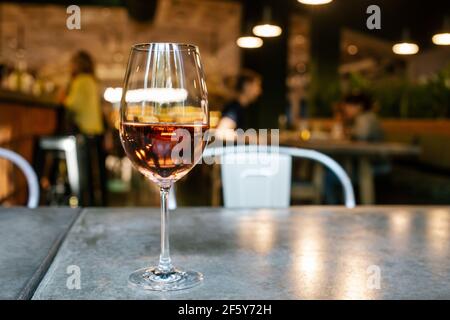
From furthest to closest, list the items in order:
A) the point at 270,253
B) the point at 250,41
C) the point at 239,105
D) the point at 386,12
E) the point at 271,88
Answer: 1. the point at 386,12
2. the point at 271,88
3. the point at 250,41
4. the point at 239,105
5. the point at 270,253

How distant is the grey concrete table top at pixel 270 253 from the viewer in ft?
2.05

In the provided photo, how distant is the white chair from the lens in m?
1.77

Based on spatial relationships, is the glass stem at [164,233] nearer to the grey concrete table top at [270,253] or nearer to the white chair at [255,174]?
the grey concrete table top at [270,253]

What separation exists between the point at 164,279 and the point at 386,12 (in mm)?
9957

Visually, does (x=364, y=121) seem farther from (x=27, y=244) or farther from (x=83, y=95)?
(x=27, y=244)

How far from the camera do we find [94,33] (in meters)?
14.8

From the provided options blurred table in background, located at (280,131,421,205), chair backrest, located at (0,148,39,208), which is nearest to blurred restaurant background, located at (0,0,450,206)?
blurred table in background, located at (280,131,421,205)

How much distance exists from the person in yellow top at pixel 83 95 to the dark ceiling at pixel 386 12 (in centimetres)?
379

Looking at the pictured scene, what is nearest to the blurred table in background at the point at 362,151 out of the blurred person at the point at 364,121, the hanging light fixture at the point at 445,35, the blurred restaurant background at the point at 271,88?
the blurred restaurant background at the point at 271,88

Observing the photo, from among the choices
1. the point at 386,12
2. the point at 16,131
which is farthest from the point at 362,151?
the point at 386,12

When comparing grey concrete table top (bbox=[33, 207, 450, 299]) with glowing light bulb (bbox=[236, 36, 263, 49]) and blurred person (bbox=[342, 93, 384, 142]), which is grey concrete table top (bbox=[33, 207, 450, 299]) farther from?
glowing light bulb (bbox=[236, 36, 263, 49])

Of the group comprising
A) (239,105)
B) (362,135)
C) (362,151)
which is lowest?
(362,151)

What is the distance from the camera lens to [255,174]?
5.84 ft

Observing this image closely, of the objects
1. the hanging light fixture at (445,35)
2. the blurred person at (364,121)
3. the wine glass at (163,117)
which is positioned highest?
the hanging light fixture at (445,35)
